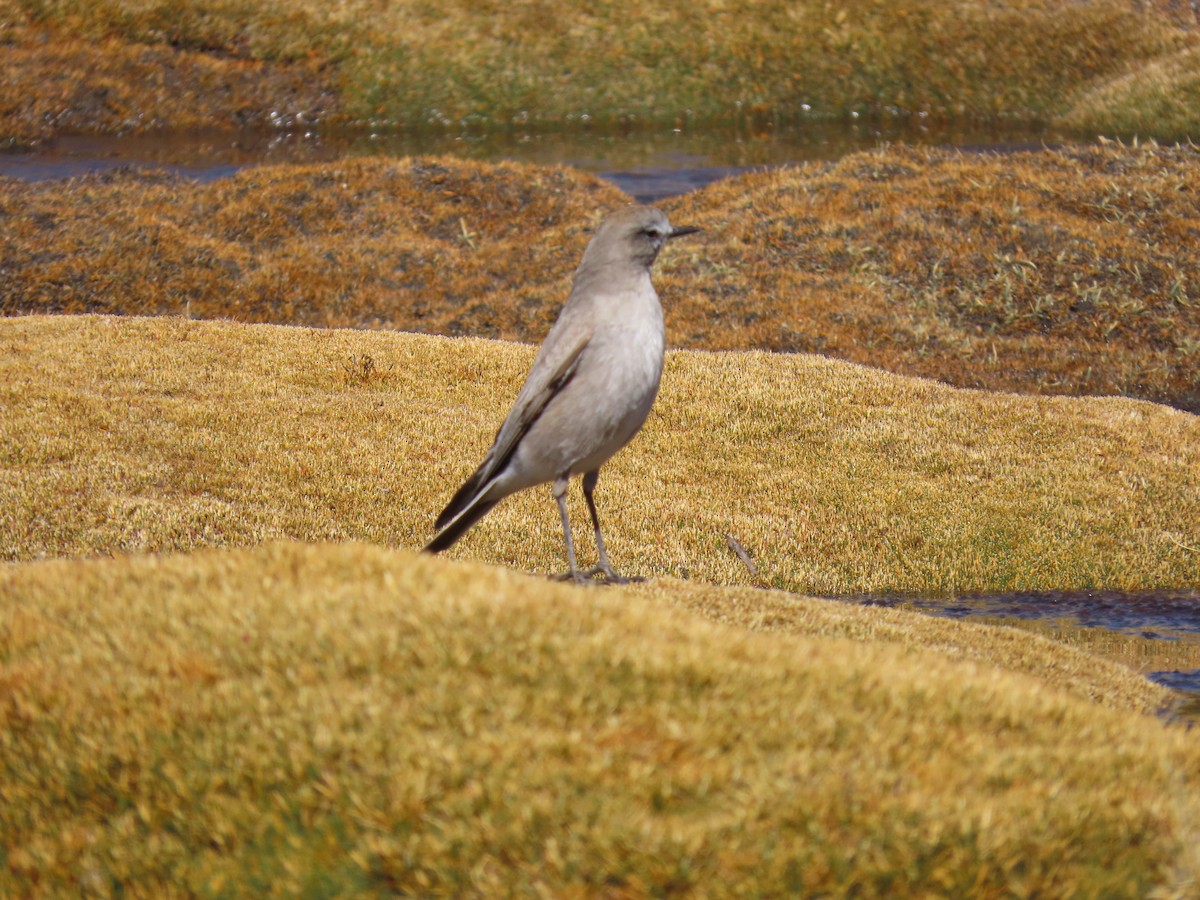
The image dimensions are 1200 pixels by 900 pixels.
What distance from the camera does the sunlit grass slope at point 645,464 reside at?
46.7ft

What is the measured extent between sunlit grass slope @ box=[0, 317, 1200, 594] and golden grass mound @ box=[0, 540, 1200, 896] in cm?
676

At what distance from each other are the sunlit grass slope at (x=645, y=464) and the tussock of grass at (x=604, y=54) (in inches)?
1225

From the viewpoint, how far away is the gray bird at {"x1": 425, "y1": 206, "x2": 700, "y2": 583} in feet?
29.8

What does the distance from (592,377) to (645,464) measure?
7578 mm

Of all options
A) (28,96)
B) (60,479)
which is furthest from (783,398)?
(28,96)

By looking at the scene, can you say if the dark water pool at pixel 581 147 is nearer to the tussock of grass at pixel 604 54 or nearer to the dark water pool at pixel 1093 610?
the tussock of grass at pixel 604 54

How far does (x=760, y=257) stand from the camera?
28.1 metres

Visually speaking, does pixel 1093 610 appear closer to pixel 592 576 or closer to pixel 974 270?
pixel 592 576

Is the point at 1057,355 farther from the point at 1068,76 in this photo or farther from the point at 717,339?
the point at 1068,76

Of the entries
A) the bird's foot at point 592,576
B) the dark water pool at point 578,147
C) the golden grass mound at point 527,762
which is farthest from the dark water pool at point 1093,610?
the dark water pool at point 578,147

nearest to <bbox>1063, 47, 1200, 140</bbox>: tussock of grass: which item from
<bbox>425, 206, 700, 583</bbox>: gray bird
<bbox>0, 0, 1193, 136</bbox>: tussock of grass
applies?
<bbox>0, 0, 1193, 136</bbox>: tussock of grass

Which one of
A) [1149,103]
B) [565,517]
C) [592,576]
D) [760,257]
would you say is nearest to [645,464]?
[592,576]

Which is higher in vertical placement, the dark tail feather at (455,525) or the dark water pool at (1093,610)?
the dark tail feather at (455,525)

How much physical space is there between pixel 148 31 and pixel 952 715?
2019 inches
